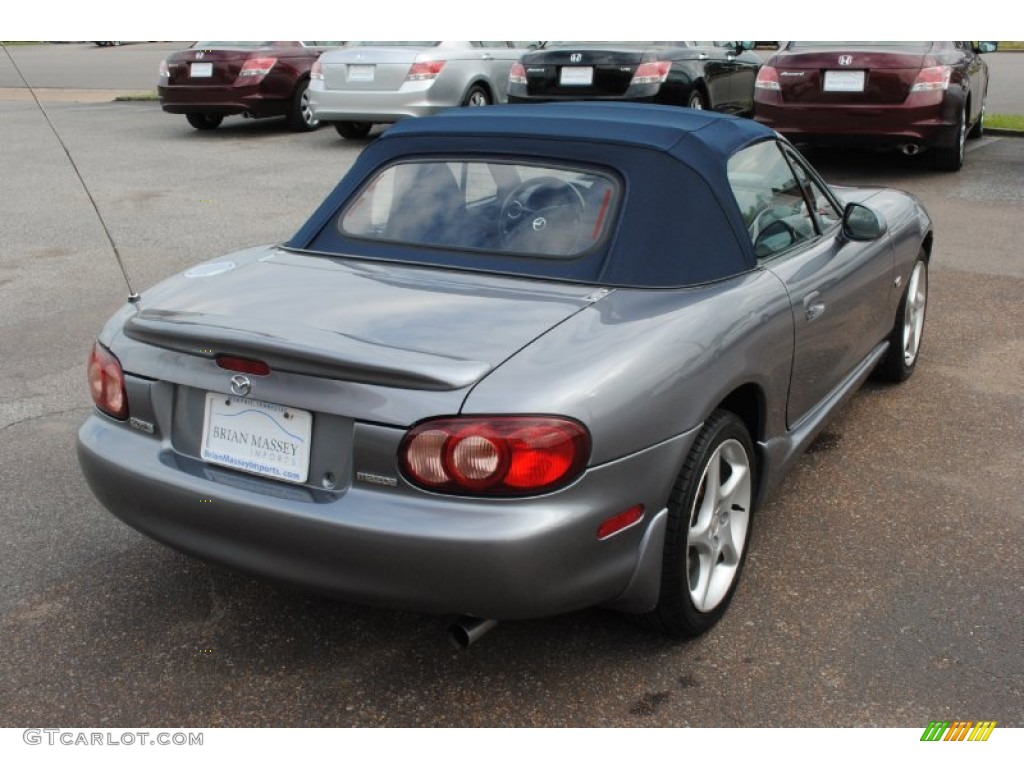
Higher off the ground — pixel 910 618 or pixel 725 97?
pixel 725 97

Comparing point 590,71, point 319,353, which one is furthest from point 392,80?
point 319,353

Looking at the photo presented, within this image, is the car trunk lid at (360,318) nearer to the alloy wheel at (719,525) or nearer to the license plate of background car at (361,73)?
the alloy wheel at (719,525)

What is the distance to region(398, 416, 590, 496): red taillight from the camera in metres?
2.67

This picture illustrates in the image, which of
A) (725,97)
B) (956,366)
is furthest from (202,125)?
(956,366)

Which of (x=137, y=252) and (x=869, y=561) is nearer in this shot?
(x=869, y=561)

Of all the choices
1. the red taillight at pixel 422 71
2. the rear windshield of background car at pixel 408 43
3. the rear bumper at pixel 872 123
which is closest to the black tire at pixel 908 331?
the rear bumper at pixel 872 123

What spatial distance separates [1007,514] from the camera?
4.07 m

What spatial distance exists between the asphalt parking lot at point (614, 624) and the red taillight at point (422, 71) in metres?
7.43

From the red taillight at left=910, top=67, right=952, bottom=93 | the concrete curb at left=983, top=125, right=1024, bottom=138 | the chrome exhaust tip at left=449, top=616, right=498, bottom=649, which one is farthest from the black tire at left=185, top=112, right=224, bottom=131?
the chrome exhaust tip at left=449, top=616, right=498, bottom=649

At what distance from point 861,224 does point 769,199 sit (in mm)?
517

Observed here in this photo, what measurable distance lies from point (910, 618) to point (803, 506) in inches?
32.9

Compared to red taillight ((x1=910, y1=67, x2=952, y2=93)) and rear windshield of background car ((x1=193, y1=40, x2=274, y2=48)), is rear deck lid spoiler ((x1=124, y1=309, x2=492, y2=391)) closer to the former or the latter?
red taillight ((x1=910, y1=67, x2=952, y2=93))

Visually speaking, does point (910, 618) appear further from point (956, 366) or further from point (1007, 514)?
point (956, 366)

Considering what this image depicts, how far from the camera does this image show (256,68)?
13773 millimetres
